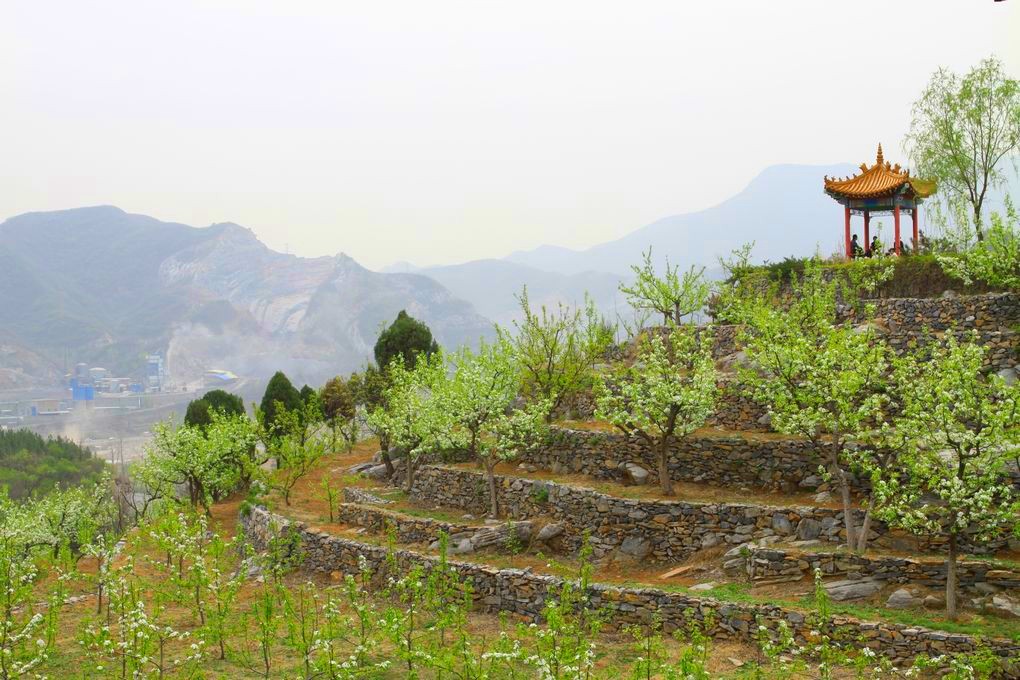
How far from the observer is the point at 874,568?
16000mm

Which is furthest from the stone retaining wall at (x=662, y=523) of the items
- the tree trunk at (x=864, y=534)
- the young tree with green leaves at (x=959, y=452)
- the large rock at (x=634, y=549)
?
the young tree with green leaves at (x=959, y=452)

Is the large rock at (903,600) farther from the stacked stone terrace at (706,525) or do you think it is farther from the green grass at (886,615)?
the green grass at (886,615)

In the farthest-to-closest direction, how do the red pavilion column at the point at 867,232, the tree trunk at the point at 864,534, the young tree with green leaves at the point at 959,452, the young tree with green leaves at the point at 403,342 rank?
the young tree with green leaves at the point at 403,342, the red pavilion column at the point at 867,232, the tree trunk at the point at 864,534, the young tree with green leaves at the point at 959,452

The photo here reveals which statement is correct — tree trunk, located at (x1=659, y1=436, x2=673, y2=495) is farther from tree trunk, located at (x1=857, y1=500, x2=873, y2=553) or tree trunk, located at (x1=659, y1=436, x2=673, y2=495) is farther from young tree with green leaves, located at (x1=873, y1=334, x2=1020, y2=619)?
young tree with green leaves, located at (x1=873, y1=334, x2=1020, y2=619)

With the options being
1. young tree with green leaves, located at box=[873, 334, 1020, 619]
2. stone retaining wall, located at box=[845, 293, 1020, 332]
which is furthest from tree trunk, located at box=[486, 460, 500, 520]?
stone retaining wall, located at box=[845, 293, 1020, 332]

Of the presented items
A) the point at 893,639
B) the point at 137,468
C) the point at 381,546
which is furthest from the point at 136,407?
the point at 893,639

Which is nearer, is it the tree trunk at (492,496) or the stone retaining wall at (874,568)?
the stone retaining wall at (874,568)

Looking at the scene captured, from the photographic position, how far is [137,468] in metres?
33.1

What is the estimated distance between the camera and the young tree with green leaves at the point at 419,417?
85.7 feet

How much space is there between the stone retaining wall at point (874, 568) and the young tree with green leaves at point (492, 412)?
8.74 meters

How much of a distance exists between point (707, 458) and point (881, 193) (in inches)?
694

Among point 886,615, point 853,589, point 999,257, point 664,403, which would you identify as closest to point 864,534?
point 853,589

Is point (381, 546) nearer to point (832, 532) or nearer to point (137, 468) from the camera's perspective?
point (832, 532)

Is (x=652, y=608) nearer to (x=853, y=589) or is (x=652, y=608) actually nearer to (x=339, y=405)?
(x=853, y=589)
